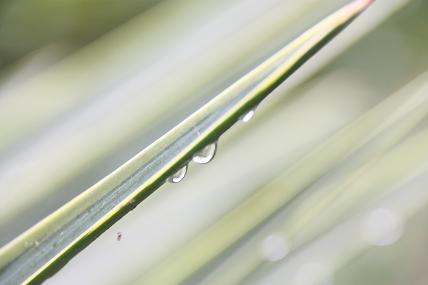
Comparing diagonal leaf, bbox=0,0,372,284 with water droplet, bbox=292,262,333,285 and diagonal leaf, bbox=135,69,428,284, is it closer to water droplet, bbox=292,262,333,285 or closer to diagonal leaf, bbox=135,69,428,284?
diagonal leaf, bbox=135,69,428,284

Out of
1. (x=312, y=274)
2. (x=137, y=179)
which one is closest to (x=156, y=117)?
(x=312, y=274)

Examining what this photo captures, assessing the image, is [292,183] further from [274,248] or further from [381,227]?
[381,227]

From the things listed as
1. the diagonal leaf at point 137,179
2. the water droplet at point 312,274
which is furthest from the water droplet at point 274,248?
the diagonal leaf at point 137,179

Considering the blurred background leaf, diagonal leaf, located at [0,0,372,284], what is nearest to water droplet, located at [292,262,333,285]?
the blurred background leaf

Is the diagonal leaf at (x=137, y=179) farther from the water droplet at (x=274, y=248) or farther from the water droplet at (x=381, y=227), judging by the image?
the water droplet at (x=381, y=227)

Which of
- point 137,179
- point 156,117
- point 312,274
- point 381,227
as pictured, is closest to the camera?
point 137,179
